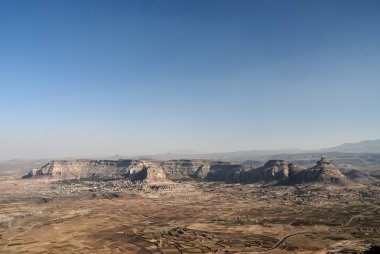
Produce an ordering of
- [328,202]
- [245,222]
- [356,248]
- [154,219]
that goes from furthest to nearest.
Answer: [328,202] < [154,219] < [245,222] < [356,248]

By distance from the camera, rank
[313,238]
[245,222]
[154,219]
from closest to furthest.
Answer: [313,238] < [245,222] < [154,219]

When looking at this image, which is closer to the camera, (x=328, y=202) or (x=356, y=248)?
(x=356, y=248)

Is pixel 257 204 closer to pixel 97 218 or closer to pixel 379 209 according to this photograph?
pixel 379 209

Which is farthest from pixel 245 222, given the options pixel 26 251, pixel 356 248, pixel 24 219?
pixel 24 219

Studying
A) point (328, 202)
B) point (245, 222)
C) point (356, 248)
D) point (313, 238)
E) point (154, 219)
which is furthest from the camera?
point (328, 202)

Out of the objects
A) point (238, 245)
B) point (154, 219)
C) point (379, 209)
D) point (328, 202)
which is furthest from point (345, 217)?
point (154, 219)

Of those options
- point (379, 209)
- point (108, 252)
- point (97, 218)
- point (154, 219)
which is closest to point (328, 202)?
point (379, 209)

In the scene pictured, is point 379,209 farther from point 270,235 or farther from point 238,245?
point 238,245

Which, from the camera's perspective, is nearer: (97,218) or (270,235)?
(270,235)
